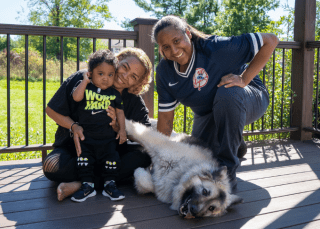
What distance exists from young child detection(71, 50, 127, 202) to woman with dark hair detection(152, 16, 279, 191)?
0.51 metres

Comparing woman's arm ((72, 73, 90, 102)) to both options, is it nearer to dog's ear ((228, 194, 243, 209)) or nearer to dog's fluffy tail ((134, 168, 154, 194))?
dog's fluffy tail ((134, 168, 154, 194))

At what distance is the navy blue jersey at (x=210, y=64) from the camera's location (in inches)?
91.5

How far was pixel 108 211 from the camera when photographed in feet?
6.07

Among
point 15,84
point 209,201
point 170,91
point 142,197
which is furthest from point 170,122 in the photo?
point 15,84

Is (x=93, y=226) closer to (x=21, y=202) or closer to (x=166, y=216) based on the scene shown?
(x=166, y=216)

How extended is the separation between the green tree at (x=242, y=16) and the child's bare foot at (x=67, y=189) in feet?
68.9

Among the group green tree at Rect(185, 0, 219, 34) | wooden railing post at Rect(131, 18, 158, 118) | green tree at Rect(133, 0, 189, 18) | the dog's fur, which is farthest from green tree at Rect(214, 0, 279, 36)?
the dog's fur

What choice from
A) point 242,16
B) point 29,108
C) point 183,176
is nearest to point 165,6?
point 242,16

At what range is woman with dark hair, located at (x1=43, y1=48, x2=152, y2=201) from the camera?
215 centimetres

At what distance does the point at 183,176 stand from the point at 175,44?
1.05 metres

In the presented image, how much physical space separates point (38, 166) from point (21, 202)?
981mm

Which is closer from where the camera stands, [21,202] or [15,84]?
[21,202]

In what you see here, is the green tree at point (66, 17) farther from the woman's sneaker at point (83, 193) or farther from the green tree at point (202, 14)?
the woman's sneaker at point (83, 193)

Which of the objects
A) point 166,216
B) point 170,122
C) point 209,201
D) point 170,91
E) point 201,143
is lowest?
point 166,216
